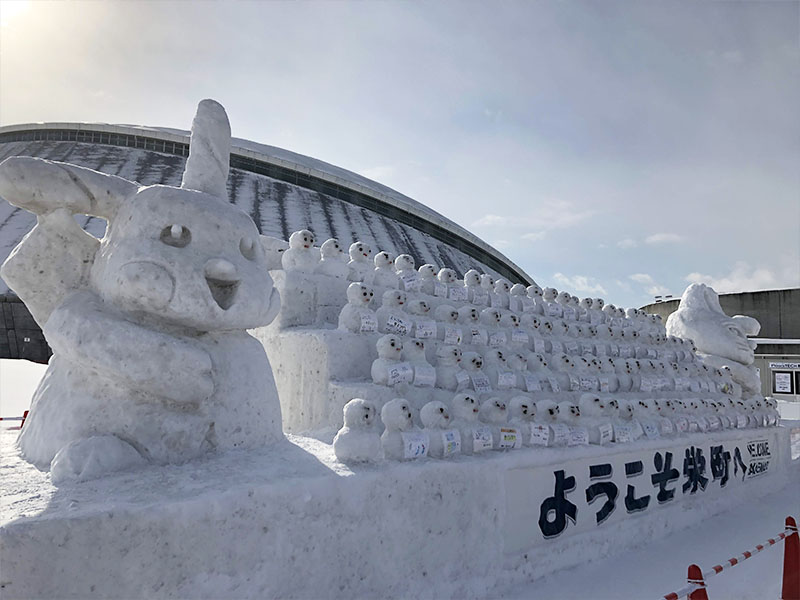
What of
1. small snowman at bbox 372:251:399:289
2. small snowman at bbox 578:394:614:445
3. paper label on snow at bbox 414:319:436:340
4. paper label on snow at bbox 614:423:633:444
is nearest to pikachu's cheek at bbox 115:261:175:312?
paper label on snow at bbox 414:319:436:340

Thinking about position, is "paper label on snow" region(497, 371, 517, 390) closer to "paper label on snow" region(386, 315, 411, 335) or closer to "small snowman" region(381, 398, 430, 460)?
"paper label on snow" region(386, 315, 411, 335)

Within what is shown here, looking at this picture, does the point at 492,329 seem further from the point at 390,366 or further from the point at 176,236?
the point at 176,236

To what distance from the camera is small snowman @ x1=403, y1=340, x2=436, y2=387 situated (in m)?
3.69

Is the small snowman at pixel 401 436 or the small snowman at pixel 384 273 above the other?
the small snowman at pixel 384 273

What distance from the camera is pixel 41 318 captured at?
2666 millimetres

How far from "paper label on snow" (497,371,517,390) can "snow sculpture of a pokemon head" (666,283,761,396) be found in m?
3.98

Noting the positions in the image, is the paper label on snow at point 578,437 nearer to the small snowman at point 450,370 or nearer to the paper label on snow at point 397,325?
the small snowman at point 450,370

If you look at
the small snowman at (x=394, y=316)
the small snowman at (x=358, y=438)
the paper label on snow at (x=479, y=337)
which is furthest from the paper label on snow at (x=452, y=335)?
the small snowman at (x=358, y=438)

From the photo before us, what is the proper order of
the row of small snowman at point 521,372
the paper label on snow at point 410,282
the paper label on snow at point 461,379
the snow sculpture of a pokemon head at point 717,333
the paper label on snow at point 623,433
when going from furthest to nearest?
the snow sculpture of a pokemon head at point 717,333 → the paper label on snow at point 410,282 → the paper label on snow at point 623,433 → the paper label on snow at point 461,379 → the row of small snowman at point 521,372

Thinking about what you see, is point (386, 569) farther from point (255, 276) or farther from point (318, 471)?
point (255, 276)

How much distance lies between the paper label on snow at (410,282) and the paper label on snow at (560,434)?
177cm

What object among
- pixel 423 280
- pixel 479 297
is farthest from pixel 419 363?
pixel 479 297

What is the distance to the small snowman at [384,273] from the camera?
476cm

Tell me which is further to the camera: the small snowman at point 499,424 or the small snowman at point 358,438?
the small snowman at point 499,424
